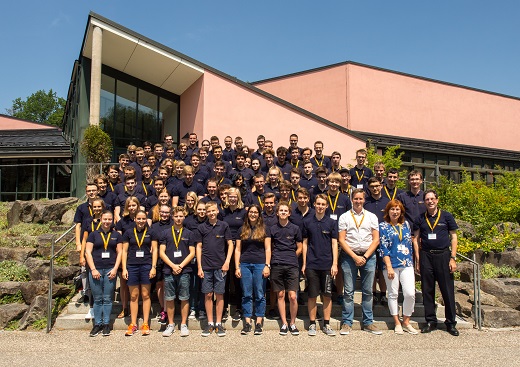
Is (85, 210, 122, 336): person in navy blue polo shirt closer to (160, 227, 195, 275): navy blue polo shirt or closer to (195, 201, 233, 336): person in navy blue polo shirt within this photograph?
(160, 227, 195, 275): navy blue polo shirt

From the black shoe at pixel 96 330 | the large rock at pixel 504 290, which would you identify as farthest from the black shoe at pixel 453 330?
the black shoe at pixel 96 330

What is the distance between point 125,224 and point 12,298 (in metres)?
2.84

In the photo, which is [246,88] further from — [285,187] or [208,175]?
[285,187]

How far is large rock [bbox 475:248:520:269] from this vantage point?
9477mm

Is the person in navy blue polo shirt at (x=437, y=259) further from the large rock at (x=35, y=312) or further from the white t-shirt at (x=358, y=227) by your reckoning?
the large rock at (x=35, y=312)

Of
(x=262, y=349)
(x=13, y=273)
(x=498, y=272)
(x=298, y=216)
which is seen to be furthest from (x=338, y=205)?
(x=13, y=273)

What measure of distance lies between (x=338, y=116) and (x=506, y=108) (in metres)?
12.5

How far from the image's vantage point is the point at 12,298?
781 centimetres

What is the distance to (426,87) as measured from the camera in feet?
85.8

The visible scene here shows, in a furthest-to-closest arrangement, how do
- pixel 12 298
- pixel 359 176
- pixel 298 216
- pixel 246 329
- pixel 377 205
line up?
1. pixel 359 176
2. pixel 12 298
3. pixel 377 205
4. pixel 298 216
5. pixel 246 329

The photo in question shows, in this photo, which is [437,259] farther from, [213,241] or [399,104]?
[399,104]

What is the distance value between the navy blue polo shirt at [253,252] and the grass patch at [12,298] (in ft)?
13.8

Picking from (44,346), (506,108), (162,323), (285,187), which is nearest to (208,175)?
(285,187)

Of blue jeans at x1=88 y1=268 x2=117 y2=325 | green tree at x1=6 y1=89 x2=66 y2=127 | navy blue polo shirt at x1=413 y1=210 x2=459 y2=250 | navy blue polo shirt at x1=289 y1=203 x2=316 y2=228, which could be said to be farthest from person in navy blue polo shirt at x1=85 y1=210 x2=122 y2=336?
green tree at x1=6 y1=89 x2=66 y2=127
